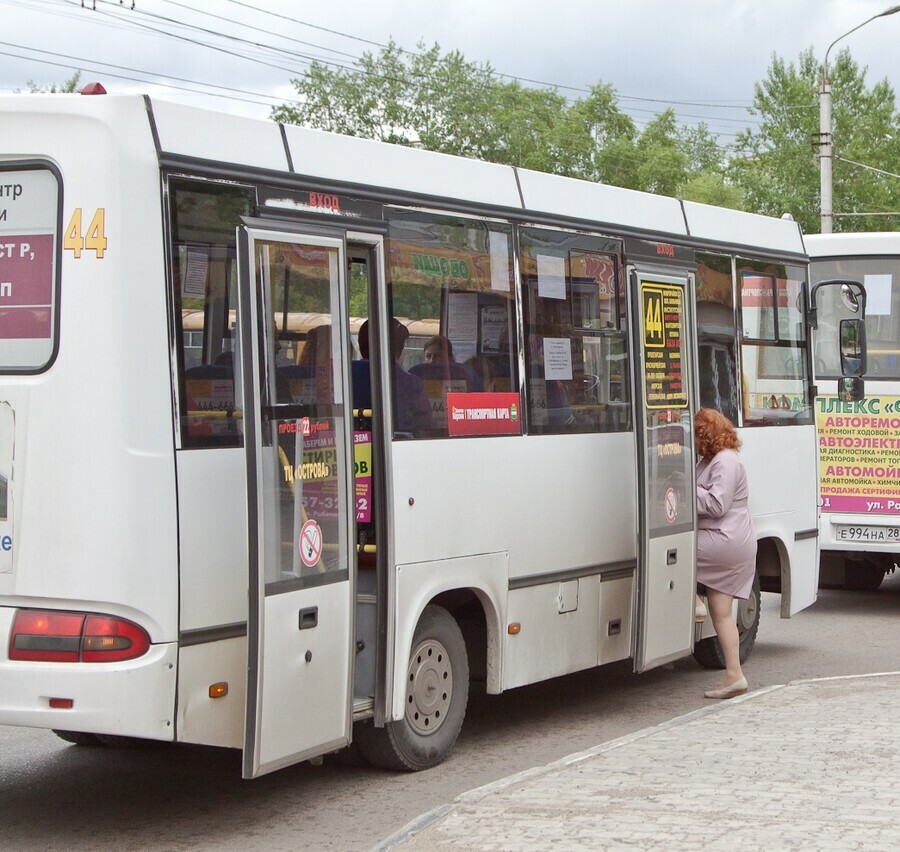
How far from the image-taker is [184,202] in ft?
20.6

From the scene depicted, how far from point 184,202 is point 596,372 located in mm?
3424

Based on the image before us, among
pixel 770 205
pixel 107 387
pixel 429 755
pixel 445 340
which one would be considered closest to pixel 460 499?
pixel 445 340

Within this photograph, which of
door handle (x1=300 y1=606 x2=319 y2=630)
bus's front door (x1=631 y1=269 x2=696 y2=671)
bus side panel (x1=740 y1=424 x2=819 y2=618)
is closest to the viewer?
door handle (x1=300 y1=606 x2=319 y2=630)

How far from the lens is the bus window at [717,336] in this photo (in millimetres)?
10297

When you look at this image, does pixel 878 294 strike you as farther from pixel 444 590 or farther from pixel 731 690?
pixel 444 590

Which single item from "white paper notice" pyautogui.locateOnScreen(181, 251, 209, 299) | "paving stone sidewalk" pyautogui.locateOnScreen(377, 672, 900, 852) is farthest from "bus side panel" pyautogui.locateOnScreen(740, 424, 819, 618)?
"white paper notice" pyautogui.locateOnScreen(181, 251, 209, 299)

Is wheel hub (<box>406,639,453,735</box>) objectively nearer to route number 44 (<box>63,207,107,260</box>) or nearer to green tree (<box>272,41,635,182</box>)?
route number 44 (<box>63,207,107,260</box>)

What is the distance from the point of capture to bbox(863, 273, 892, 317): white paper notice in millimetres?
14836

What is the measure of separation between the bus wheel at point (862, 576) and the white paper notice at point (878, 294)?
2.57 metres

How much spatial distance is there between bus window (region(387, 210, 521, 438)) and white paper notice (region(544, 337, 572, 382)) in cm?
34

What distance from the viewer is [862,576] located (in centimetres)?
1592

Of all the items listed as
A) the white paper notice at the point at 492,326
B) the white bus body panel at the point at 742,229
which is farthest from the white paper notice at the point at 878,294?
the white paper notice at the point at 492,326

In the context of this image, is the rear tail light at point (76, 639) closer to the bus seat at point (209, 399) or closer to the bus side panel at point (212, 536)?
the bus side panel at point (212, 536)

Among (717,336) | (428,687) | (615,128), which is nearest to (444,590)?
(428,687)
